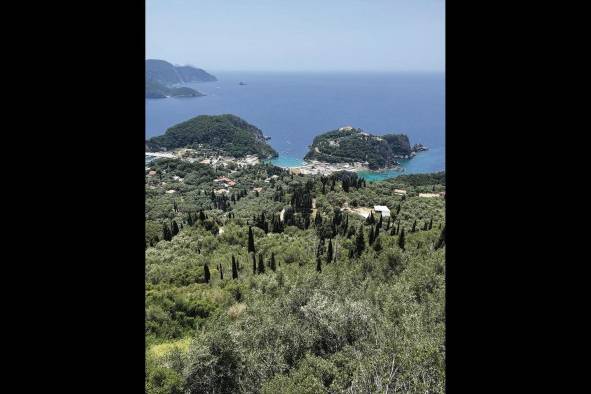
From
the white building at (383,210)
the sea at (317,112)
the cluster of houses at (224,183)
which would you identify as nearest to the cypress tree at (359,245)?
the white building at (383,210)

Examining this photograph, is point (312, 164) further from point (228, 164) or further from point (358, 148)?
point (228, 164)

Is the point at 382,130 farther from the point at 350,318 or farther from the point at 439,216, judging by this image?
the point at 350,318

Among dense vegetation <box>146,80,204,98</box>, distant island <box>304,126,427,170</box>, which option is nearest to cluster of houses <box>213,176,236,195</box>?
distant island <box>304,126,427,170</box>

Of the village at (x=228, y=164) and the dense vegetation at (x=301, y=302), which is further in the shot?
the village at (x=228, y=164)

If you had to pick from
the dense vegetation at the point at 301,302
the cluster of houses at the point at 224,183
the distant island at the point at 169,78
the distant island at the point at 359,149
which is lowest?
the dense vegetation at the point at 301,302

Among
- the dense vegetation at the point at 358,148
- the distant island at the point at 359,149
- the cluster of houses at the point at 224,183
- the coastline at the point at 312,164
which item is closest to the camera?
the cluster of houses at the point at 224,183

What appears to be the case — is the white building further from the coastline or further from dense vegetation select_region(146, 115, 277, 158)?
dense vegetation select_region(146, 115, 277, 158)

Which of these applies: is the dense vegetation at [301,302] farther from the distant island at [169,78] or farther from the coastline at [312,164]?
the distant island at [169,78]

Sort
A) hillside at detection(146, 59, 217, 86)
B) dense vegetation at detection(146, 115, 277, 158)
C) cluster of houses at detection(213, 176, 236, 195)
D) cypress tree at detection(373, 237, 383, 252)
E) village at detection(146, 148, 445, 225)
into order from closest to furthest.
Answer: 1. cypress tree at detection(373, 237, 383, 252)
2. cluster of houses at detection(213, 176, 236, 195)
3. village at detection(146, 148, 445, 225)
4. dense vegetation at detection(146, 115, 277, 158)
5. hillside at detection(146, 59, 217, 86)
